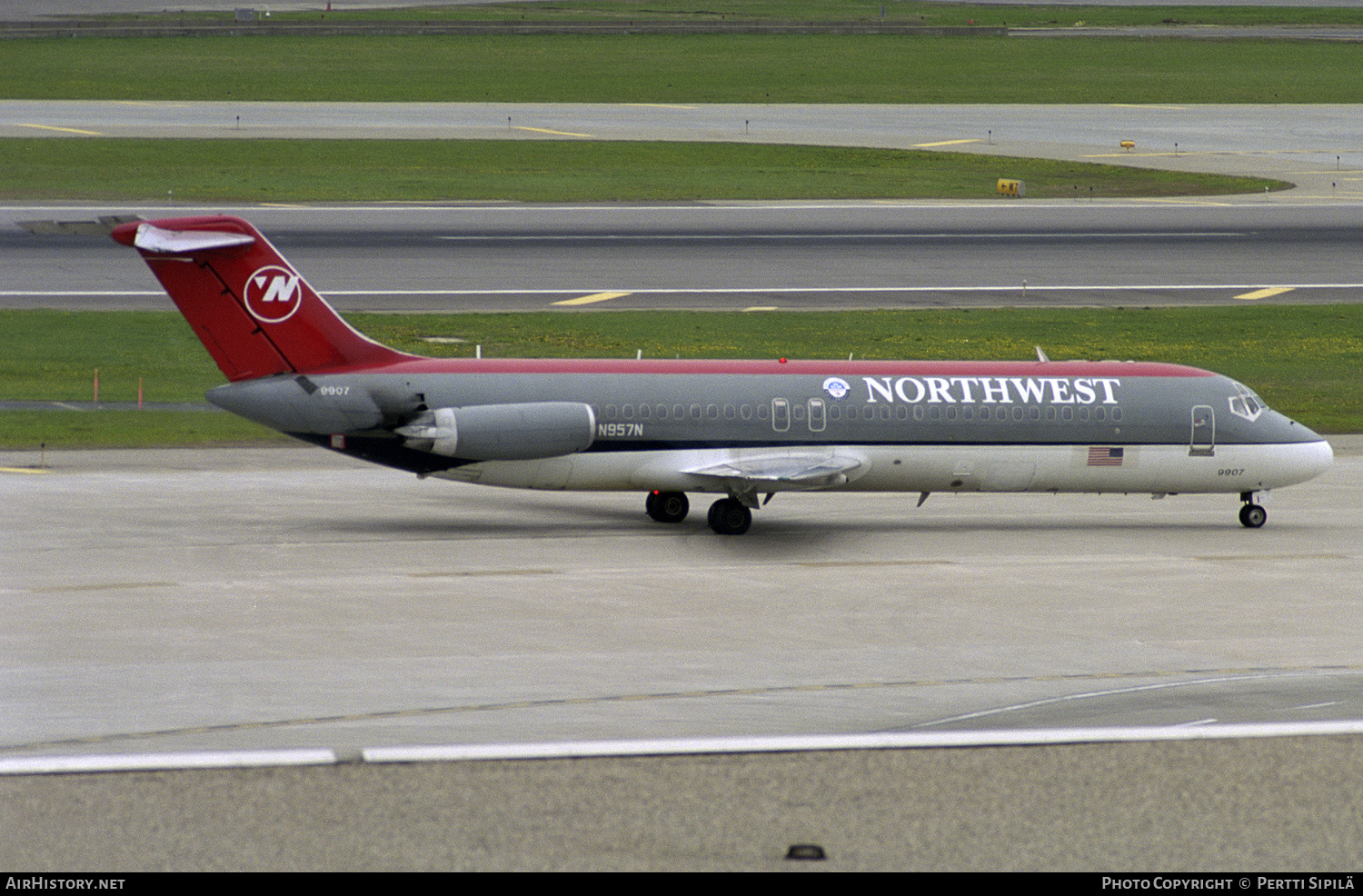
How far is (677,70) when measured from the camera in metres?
116

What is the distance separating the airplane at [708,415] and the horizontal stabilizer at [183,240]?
34 mm

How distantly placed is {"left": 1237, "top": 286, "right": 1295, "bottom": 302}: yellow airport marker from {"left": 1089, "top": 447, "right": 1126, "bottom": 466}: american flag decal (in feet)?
95.8

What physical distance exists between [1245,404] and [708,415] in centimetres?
1183

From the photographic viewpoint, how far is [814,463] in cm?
3288

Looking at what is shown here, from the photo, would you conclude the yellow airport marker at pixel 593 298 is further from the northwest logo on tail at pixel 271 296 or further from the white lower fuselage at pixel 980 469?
the northwest logo on tail at pixel 271 296

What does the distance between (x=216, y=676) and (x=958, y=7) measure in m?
Answer: 157

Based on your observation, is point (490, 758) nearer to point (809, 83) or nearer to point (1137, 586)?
point (1137, 586)

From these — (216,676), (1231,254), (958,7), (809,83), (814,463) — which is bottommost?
(216,676)

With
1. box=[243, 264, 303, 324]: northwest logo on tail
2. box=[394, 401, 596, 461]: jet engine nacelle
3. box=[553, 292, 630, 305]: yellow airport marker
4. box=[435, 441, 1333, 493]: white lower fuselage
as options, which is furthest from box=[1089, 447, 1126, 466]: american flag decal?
box=[553, 292, 630, 305]: yellow airport marker

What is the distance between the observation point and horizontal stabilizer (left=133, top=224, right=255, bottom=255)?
30.4 metres

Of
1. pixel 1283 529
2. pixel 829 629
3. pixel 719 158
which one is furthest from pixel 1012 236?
pixel 829 629

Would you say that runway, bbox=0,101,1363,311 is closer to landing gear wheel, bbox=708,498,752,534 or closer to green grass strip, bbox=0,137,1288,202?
green grass strip, bbox=0,137,1288,202

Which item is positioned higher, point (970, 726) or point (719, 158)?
point (719, 158)

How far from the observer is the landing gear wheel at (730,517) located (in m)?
32.8
